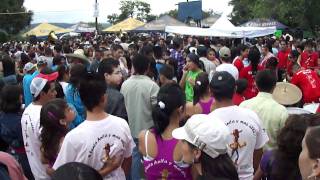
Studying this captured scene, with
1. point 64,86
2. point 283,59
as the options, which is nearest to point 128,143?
point 64,86

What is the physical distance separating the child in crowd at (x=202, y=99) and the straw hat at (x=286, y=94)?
75 cm

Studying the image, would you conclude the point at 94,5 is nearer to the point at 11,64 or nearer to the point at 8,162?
the point at 11,64

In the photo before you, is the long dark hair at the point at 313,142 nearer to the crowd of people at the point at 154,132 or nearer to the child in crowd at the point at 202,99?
the crowd of people at the point at 154,132

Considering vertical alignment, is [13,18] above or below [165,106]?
above

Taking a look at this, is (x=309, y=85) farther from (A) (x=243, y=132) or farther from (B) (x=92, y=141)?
(B) (x=92, y=141)

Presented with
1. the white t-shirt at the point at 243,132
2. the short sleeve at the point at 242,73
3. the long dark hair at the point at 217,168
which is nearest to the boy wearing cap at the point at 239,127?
the white t-shirt at the point at 243,132

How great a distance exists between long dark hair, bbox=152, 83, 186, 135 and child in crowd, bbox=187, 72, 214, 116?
165 centimetres

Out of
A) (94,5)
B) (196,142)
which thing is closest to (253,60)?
(196,142)

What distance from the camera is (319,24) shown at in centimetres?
3250

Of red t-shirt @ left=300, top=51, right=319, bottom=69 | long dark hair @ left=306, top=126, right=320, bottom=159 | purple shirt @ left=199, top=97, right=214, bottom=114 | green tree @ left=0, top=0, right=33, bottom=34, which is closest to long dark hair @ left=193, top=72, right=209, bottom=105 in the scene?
purple shirt @ left=199, top=97, right=214, bottom=114

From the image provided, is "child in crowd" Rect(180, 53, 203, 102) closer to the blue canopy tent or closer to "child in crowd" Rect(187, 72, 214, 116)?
"child in crowd" Rect(187, 72, 214, 116)

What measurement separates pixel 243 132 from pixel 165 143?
0.97 meters

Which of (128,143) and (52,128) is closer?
(128,143)

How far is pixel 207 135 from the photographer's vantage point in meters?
2.85
